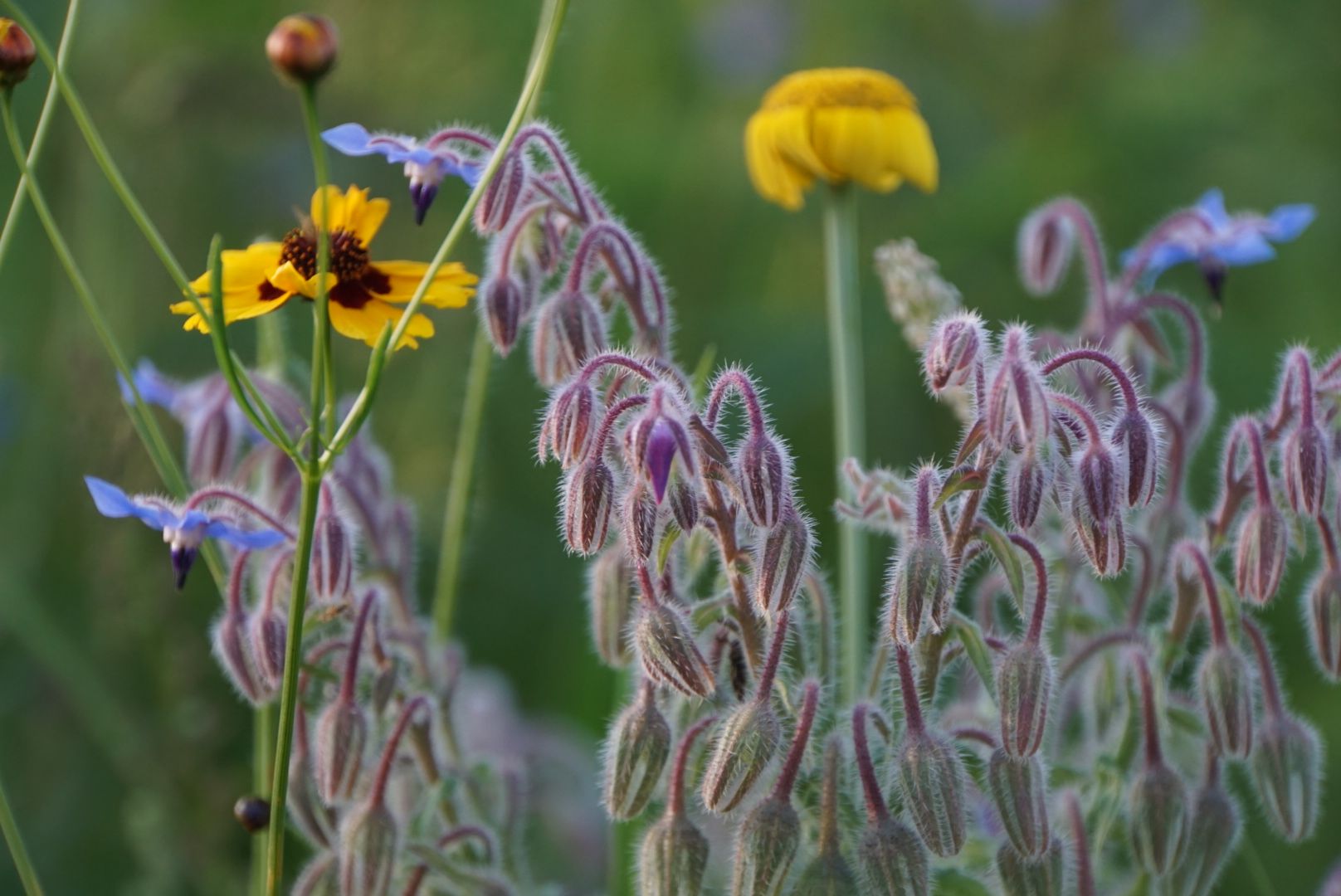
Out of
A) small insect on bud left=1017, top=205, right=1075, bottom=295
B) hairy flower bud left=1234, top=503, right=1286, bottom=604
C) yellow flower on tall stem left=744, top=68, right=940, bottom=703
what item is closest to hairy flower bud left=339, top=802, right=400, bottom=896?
yellow flower on tall stem left=744, top=68, right=940, bottom=703

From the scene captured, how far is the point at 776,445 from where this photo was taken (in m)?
1.22

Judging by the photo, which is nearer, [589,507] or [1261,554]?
[589,507]

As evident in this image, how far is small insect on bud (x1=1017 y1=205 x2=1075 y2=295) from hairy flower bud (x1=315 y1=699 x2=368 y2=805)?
2.97 feet

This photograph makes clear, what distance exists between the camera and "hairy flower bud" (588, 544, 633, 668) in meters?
1.46

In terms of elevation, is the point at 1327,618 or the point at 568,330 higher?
the point at 568,330

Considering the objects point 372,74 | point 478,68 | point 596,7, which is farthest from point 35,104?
point 596,7

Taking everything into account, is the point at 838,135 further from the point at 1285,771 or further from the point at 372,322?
the point at 1285,771

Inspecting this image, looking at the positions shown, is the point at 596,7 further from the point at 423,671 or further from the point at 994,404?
the point at 994,404

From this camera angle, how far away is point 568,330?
57.9 inches

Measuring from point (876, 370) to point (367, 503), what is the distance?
180 cm

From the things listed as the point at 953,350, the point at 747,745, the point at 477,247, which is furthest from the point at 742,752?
the point at 477,247

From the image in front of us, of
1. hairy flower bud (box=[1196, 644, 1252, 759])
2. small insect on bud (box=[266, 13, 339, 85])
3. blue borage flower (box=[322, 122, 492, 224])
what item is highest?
blue borage flower (box=[322, 122, 492, 224])

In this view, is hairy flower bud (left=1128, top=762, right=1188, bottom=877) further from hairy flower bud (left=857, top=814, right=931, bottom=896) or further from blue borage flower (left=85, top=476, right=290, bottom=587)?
blue borage flower (left=85, top=476, right=290, bottom=587)

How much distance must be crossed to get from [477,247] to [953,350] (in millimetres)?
2416
